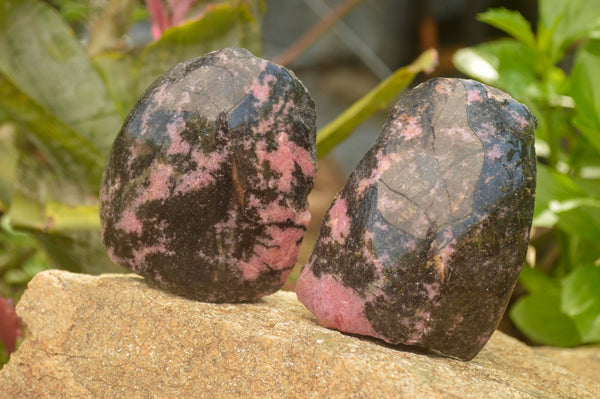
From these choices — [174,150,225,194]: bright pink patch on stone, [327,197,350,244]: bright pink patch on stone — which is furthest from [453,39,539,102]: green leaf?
[174,150,225,194]: bright pink patch on stone

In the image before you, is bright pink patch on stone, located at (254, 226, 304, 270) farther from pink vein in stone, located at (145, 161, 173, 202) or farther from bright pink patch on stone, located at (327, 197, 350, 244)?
pink vein in stone, located at (145, 161, 173, 202)

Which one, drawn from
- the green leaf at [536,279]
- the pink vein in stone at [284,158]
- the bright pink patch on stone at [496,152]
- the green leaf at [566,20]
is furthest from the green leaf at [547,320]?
the pink vein in stone at [284,158]

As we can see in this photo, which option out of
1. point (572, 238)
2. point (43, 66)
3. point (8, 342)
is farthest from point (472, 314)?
point (43, 66)

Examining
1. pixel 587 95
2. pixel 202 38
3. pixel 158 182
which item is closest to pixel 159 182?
pixel 158 182

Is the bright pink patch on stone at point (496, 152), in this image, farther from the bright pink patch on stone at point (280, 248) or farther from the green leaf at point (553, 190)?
the green leaf at point (553, 190)

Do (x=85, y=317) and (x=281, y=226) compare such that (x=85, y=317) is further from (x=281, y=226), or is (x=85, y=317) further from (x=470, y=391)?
(x=470, y=391)
